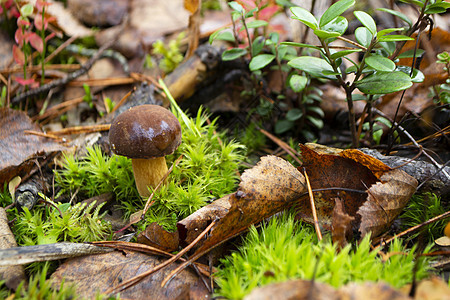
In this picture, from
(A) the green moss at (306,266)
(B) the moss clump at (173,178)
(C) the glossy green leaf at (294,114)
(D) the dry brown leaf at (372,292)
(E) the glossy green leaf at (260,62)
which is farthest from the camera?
(C) the glossy green leaf at (294,114)

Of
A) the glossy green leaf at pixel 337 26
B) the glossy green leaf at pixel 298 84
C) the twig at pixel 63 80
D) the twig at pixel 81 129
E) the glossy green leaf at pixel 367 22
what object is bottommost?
the twig at pixel 81 129

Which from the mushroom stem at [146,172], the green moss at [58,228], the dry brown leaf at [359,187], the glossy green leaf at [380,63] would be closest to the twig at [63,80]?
the green moss at [58,228]

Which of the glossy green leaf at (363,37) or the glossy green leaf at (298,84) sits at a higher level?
the glossy green leaf at (363,37)

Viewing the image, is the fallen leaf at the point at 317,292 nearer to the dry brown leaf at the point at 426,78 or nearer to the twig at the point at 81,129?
the dry brown leaf at the point at 426,78

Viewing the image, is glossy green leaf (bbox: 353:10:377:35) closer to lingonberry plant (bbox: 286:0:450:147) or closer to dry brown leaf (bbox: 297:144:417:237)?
lingonberry plant (bbox: 286:0:450:147)

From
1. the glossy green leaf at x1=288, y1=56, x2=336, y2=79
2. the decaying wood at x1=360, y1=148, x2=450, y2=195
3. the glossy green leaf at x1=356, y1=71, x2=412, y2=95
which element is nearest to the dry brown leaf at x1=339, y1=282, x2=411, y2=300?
the decaying wood at x1=360, y1=148, x2=450, y2=195

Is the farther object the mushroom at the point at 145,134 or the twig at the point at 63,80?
the twig at the point at 63,80
